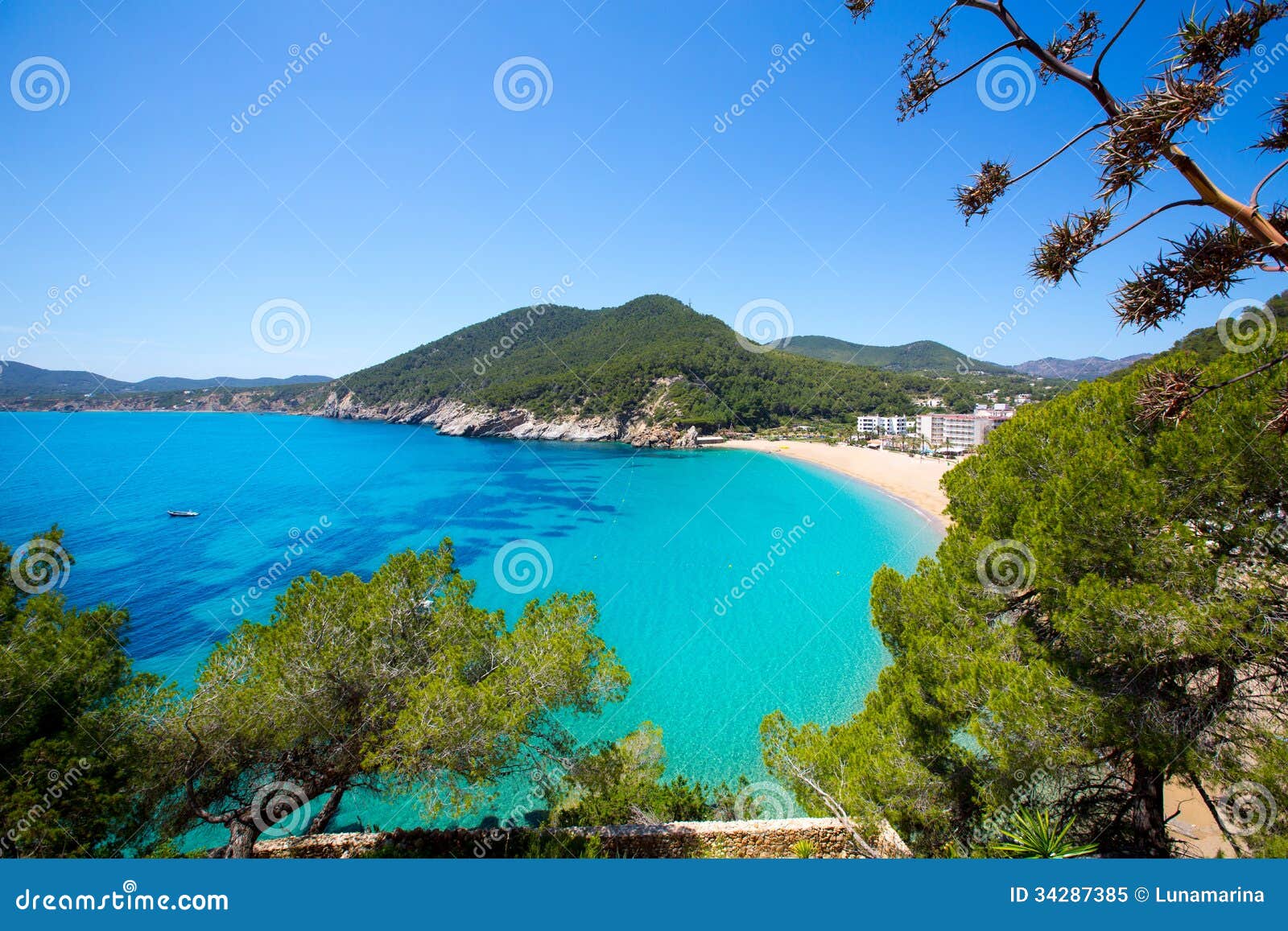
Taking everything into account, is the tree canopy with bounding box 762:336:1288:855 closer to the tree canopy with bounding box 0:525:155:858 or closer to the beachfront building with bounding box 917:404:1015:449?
the tree canopy with bounding box 0:525:155:858

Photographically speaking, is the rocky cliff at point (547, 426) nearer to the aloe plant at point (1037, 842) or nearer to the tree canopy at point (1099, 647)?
the tree canopy at point (1099, 647)

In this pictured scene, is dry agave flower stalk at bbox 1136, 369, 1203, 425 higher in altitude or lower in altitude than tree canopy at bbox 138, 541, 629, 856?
higher

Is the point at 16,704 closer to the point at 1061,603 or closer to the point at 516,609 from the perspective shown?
the point at 1061,603

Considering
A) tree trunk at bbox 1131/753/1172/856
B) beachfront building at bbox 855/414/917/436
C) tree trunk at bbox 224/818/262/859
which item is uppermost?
beachfront building at bbox 855/414/917/436

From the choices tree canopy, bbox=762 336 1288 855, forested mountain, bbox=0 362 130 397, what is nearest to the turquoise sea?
tree canopy, bbox=762 336 1288 855

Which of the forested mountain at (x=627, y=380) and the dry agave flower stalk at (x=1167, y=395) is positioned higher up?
the forested mountain at (x=627, y=380)

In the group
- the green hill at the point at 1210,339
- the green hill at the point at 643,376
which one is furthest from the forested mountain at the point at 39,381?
the green hill at the point at 1210,339

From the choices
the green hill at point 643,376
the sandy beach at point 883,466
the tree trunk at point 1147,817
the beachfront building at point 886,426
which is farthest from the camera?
the green hill at point 643,376
